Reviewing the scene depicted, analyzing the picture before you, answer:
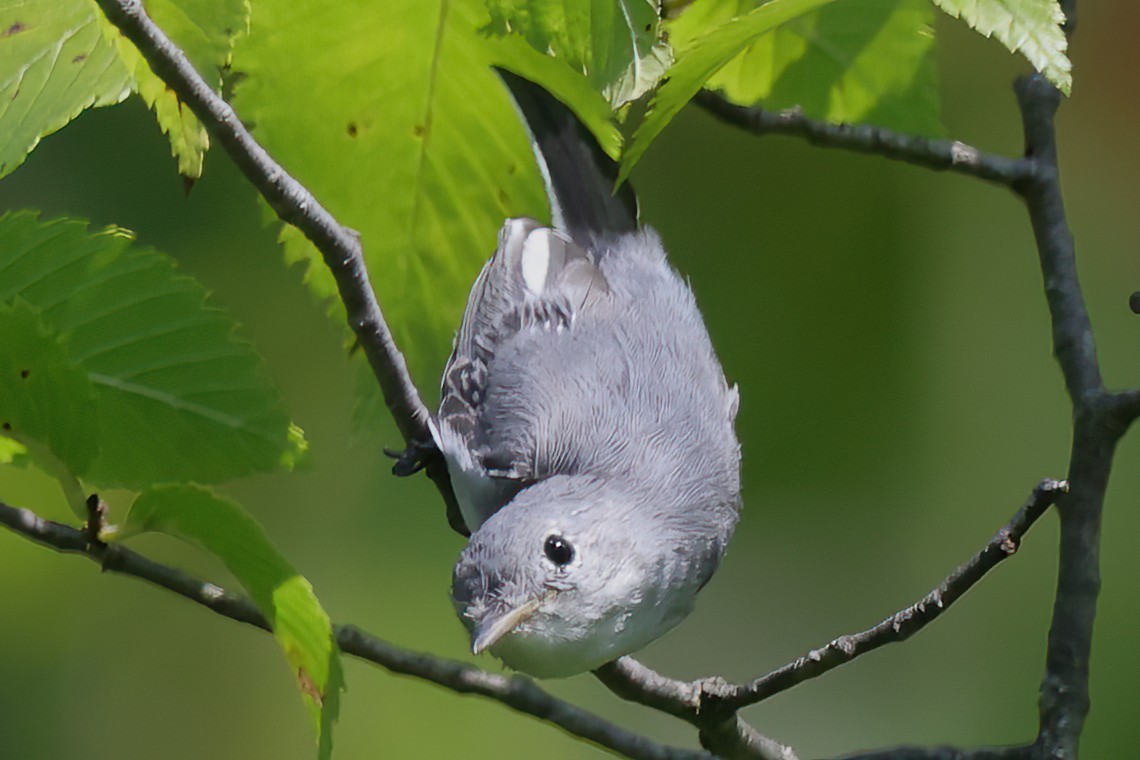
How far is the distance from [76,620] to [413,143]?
4.49 feet

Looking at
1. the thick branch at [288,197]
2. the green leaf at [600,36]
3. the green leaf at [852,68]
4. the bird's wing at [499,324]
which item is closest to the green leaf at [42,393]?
the thick branch at [288,197]

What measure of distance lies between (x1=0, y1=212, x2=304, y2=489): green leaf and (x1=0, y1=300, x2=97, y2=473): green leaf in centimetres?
3

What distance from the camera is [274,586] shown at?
588 millimetres

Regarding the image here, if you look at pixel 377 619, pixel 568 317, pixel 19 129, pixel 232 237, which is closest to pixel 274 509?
pixel 377 619

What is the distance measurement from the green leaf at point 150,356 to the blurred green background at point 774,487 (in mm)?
1039

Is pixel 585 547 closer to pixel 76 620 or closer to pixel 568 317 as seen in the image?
pixel 568 317

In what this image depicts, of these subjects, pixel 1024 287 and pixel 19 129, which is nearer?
pixel 19 129

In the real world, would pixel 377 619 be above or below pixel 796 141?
below

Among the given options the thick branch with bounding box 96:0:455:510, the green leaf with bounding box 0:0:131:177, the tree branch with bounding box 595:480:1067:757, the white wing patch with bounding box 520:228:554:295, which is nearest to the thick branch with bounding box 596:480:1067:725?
the tree branch with bounding box 595:480:1067:757

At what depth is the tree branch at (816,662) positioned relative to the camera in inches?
28.1

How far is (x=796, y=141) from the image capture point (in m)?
1.92

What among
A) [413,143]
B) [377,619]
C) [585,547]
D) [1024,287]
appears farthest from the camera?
[1024,287]

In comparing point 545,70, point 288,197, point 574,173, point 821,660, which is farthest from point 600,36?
point 574,173

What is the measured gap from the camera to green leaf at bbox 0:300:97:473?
1.98 feet
